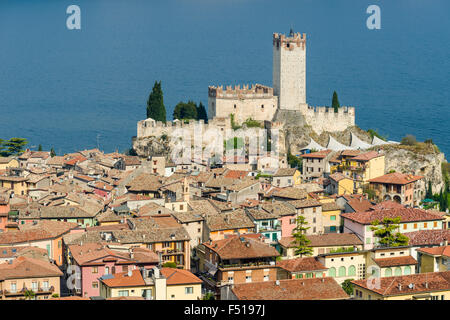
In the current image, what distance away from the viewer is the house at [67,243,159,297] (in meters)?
24.3

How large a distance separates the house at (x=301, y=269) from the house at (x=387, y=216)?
471cm

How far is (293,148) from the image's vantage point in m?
50.0

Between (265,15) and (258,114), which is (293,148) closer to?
(258,114)

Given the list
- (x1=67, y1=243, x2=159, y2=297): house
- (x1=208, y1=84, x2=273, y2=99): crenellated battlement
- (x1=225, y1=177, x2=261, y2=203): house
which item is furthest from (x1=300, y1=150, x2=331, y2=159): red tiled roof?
(x1=67, y1=243, x2=159, y2=297): house

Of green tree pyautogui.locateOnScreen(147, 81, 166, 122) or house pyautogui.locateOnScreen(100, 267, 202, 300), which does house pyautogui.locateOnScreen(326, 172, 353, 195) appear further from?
house pyautogui.locateOnScreen(100, 267, 202, 300)

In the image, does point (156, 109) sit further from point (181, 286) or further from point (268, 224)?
point (181, 286)

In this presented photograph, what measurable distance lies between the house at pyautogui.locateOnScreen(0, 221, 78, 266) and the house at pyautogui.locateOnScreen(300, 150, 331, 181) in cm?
1760

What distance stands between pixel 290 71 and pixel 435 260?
26.1 metres

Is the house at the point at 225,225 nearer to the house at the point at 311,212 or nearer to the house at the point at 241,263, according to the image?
the house at the point at 311,212

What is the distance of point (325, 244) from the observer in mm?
29953

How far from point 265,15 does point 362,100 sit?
8658 centimetres

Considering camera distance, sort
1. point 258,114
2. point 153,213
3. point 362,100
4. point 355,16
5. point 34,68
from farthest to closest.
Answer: point 355,16 < point 34,68 < point 362,100 < point 258,114 < point 153,213

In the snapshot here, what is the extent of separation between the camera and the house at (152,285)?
72.4 ft
